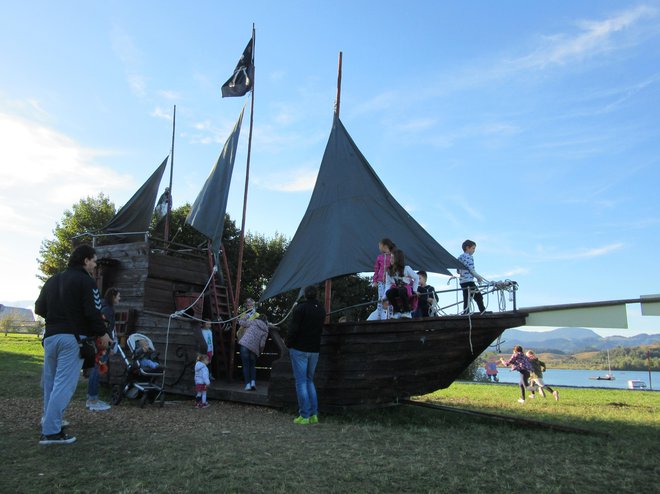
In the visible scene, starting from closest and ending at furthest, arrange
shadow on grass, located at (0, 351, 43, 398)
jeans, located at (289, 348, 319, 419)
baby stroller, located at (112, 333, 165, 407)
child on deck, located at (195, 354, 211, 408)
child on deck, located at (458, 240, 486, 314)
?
jeans, located at (289, 348, 319, 419) < child on deck, located at (458, 240, 486, 314) < baby stroller, located at (112, 333, 165, 407) < child on deck, located at (195, 354, 211, 408) < shadow on grass, located at (0, 351, 43, 398)

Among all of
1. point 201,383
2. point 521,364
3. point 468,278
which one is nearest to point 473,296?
point 468,278

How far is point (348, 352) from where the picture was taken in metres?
7.20

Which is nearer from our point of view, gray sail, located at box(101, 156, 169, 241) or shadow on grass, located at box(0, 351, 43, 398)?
shadow on grass, located at box(0, 351, 43, 398)

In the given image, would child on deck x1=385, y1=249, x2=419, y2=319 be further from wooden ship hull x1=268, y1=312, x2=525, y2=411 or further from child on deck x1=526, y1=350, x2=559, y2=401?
child on deck x1=526, y1=350, x2=559, y2=401

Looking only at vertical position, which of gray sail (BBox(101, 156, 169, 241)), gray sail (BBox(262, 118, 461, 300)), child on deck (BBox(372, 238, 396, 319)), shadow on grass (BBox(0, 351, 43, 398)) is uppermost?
gray sail (BBox(101, 156, 169, 241))

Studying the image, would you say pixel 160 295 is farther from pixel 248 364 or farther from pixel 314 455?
pixel 314 455

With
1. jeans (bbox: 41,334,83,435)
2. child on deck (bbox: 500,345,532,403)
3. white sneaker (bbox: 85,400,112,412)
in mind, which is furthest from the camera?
child on deck (bbox: 500,345,532,403)

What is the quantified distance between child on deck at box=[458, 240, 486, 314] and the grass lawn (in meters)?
1.68

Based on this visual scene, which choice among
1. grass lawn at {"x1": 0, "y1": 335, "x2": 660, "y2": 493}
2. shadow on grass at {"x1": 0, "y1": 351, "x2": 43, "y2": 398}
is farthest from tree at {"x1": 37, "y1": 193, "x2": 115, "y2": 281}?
grass lawn at {"x1": 0, "y1": 335, "x2": 660, "y2": 493}

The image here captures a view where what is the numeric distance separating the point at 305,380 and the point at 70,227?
2659 centimetres

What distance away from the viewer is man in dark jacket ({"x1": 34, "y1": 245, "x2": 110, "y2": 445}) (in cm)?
495

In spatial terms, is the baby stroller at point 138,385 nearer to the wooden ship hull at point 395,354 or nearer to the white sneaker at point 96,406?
the white sneaker at point 96,406

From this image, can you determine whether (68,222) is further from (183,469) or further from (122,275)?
(183,469)

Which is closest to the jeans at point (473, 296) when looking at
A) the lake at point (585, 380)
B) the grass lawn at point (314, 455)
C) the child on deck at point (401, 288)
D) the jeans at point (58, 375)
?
the child on deck at point (401, 288)
